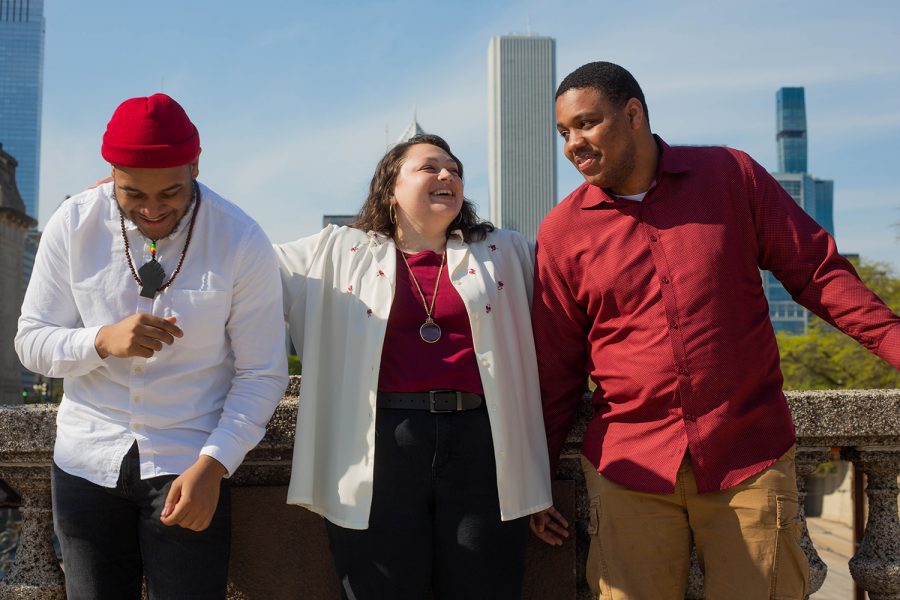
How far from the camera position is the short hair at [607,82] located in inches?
117

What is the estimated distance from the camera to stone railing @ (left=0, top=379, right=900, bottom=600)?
10.4 feet

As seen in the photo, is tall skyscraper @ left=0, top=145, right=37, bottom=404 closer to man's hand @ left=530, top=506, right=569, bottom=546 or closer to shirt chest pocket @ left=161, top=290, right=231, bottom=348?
man's hand @ left=530, top=506, right=569, bottom=546

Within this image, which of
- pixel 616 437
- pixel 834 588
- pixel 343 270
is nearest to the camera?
pixel 616 437

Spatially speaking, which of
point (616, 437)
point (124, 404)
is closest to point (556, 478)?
point (616, 437)

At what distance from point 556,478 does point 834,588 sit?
3679 centimetres

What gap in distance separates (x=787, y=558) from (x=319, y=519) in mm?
1626

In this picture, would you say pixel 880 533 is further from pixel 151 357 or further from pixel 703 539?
pixel 151 357

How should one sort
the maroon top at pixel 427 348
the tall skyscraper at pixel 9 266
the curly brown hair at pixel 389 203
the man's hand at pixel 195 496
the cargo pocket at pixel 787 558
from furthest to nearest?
the tall skyscraper at pixel 9 266, the curly brown hair at pixel 389 203, the maroon top at pixel 427 348, the cargo pocket at pixel 787 558, the man's hand at pixel 195 496

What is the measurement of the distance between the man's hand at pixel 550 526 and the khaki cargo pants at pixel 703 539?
12.0 inches

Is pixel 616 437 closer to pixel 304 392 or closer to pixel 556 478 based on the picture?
pixel 556 478

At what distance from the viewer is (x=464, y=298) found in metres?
3.01

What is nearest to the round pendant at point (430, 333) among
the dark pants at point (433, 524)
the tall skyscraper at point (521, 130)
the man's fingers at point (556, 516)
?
the dark pants at point (433, 524)

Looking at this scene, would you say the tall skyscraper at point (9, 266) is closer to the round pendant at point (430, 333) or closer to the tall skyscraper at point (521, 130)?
the round pendant at point (430, 333)

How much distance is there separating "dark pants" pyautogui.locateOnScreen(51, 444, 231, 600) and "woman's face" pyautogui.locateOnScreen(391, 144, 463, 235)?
4.24 feet
